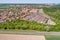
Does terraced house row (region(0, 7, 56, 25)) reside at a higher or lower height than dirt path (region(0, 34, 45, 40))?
higher

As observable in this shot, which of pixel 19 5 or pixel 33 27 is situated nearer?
pixel 33 27

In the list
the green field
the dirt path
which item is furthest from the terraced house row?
the dirt path

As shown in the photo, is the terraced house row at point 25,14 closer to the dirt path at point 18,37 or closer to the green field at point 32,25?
the green field at point 32,25

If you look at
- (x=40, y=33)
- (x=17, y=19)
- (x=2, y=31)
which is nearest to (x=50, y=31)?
(x=40, y=33)

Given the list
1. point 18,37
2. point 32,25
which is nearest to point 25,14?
point 32,25

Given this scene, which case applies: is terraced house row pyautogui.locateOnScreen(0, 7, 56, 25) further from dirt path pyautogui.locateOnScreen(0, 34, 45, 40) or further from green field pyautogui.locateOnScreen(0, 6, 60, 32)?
dirt path pyautogui.locateOnScreen(0, 34, 45, 40)

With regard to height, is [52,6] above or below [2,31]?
above

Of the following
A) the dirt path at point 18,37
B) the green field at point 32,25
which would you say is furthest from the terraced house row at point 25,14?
the dirt path at point 18,37

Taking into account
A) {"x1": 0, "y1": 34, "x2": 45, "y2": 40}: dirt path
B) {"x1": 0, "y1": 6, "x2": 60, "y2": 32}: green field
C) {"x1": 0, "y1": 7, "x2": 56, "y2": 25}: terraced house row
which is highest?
{"x1": 0, "y1": 7, "x2": 56, "y2": 25}: terraced house row

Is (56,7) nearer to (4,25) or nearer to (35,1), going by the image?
(35,1)
